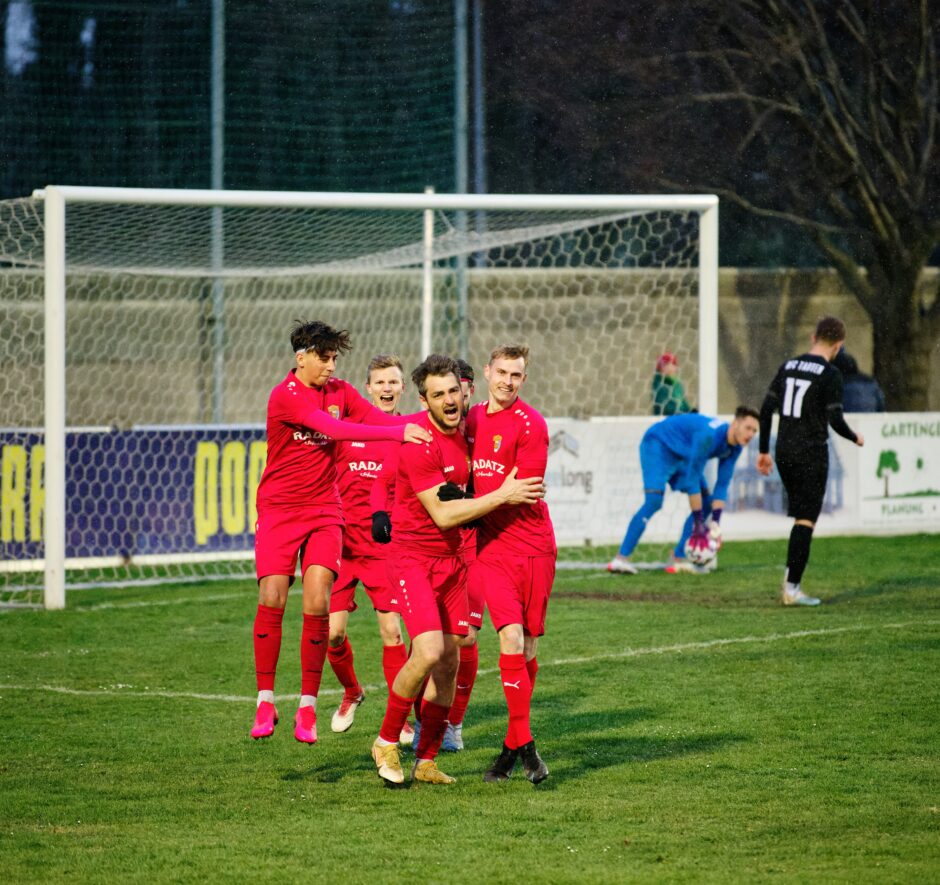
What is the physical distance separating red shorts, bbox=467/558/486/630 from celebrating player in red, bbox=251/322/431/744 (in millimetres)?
728

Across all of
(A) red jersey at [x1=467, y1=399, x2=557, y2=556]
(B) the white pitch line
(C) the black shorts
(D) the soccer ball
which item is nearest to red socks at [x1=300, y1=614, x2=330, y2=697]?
(A) red jersey at [x1=467, y1=399, x2=557, y2=556]

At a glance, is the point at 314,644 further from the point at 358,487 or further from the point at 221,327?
the point at 221,327

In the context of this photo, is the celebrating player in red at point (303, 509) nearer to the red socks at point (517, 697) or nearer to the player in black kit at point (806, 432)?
the red socks at point (517, 697)

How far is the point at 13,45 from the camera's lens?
21.5 m

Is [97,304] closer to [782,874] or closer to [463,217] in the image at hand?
[463,217]

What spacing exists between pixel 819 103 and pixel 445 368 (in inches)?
694

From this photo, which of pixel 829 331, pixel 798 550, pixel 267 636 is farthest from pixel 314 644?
pixel 829 331

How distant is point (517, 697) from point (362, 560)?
5.33 ft

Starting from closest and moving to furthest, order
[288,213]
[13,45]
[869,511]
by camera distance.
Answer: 1. [288,213]
2. [869,511]
3. [13,45]

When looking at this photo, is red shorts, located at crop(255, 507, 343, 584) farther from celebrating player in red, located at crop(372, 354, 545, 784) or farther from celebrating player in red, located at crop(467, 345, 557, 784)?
celebrating player in red, located at crop(467, 345, 557, 784)

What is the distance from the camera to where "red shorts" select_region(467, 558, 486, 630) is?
22.8 ft

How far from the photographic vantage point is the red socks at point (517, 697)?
261 inches

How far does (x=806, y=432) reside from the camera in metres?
11.9

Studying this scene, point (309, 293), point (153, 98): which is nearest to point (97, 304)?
point (309, 293)
